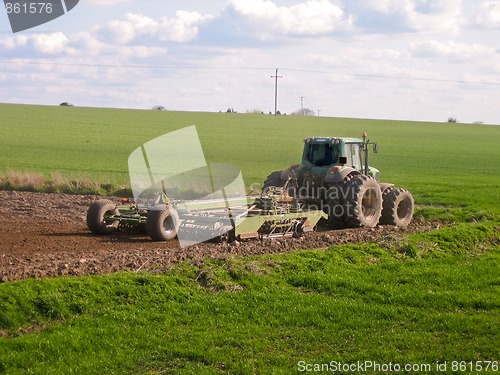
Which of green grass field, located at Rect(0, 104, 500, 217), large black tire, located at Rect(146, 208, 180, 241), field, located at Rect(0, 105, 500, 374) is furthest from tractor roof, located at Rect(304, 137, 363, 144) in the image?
green grass field, located at Rect(0, 104, 500, 217)

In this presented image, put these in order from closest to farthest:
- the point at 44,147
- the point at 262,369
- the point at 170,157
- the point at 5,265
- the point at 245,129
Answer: the point at 262,369 → the point at 5,265 → the point at 170,157 → the point at 44,147 → the point at 245,129

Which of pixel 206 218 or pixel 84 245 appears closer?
pixel 84 245

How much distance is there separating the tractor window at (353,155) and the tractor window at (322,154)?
0.35m

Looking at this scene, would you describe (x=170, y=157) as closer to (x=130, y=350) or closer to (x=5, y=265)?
(x=5, y=265)

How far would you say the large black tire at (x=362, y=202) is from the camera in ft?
60.0

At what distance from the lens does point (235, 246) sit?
1518 cm

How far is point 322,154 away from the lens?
19531mm

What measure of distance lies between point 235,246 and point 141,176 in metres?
14.1

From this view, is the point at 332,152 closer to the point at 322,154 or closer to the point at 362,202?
the point at 322,154

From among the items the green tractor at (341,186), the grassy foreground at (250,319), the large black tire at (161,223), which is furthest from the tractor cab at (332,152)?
the grassy foreground at (250,319)

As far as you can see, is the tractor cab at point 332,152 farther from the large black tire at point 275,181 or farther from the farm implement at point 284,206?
the large black tire at point 275,181

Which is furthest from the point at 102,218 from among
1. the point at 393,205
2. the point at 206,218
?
the point at 393,205

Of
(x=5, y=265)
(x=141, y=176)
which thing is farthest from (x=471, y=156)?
(x=5, y=265)

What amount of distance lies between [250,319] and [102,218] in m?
6.64
